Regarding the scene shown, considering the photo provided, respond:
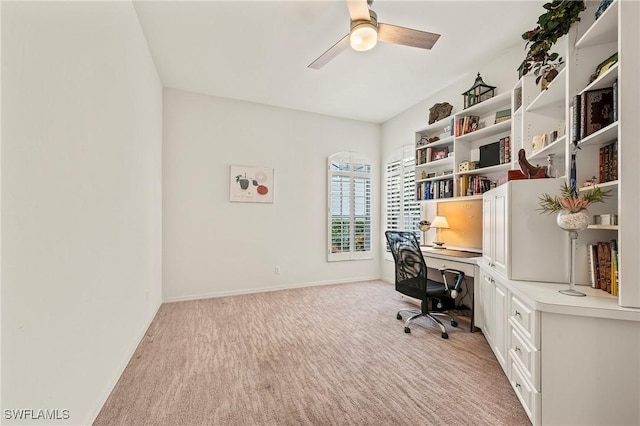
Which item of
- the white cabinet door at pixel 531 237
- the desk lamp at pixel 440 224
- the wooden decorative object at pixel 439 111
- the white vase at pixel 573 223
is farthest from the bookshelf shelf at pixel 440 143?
the white vase at pixel 573 223

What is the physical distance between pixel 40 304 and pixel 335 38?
3.17 meters

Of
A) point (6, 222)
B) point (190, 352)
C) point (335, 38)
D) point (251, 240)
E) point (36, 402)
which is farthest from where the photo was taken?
point (251, 240)

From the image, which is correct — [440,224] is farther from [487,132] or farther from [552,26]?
[552,26]

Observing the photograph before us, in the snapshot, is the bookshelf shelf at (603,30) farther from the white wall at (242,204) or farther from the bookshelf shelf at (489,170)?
the white wall at (242,204)

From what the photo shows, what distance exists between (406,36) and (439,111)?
1.97 metres

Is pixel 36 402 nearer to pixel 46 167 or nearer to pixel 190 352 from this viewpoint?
pixel 46 167

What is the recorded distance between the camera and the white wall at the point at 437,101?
3.35 m

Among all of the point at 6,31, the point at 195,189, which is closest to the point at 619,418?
the point at 6,31

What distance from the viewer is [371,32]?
2320mm

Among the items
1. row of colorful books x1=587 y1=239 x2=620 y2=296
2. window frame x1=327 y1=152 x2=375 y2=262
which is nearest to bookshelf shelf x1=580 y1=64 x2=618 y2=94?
row of colorful books x1=587 y1=239 x2=620 y2=296

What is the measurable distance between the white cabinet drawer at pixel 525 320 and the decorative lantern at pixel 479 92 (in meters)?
2.59

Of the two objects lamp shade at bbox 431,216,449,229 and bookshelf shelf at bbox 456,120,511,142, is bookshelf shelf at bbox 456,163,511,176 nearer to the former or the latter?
bookshelf shelf at bbox 456,120,511,142

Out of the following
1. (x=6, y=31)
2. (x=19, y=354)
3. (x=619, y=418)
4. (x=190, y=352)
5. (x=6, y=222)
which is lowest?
(x=190, y=352)

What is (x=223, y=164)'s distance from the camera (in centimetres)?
462
